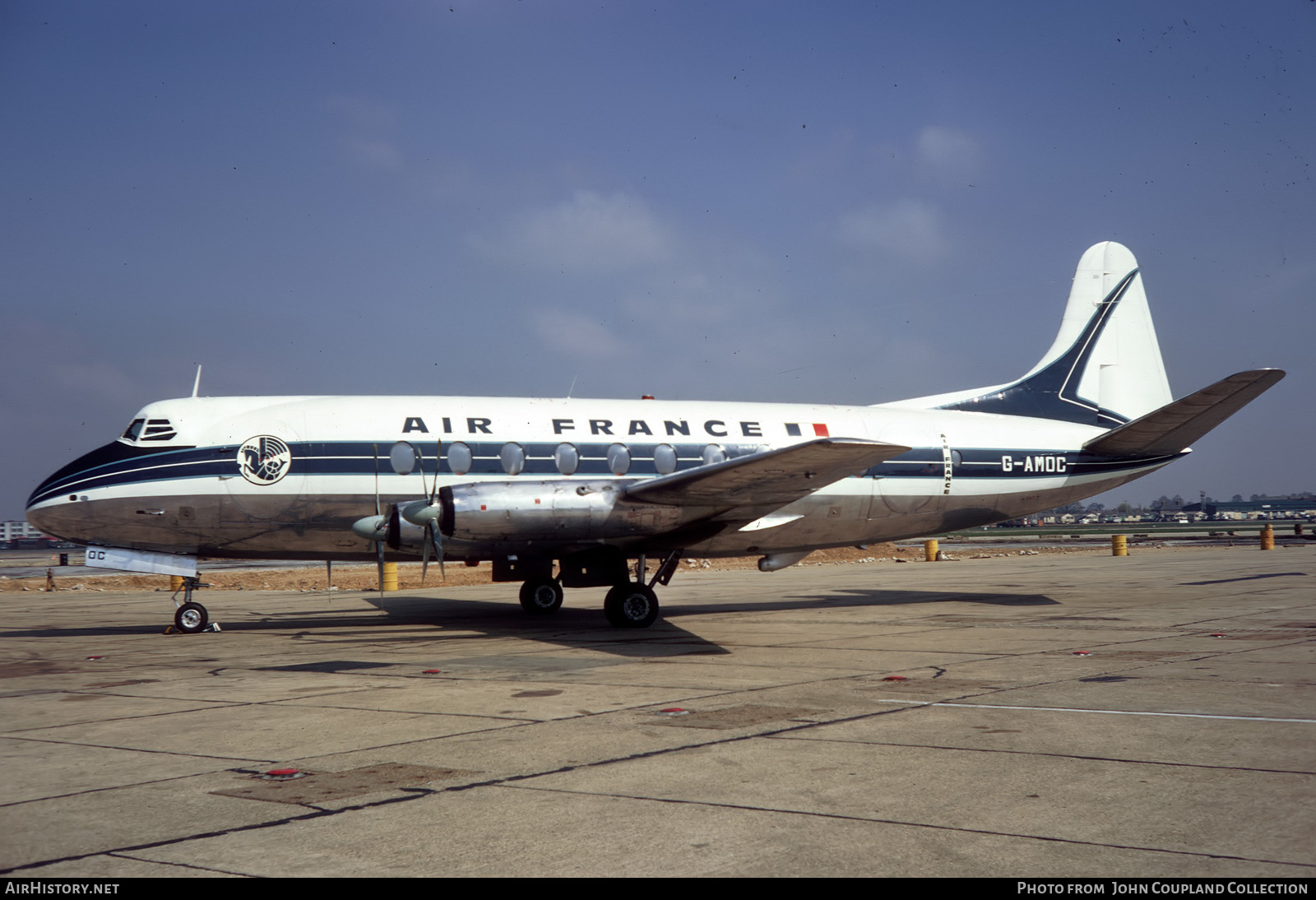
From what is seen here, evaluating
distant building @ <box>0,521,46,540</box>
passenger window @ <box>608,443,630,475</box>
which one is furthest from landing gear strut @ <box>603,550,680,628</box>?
distant building @ <box>0,521,46,540</box>

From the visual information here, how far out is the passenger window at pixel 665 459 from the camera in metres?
19.1

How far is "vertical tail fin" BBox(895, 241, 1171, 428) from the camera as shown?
23578 mm

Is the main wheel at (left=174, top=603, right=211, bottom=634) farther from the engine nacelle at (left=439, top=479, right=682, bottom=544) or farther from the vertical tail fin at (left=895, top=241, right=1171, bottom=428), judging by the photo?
the vertical tail fin at (left=895, top=241, right=1171, bottom=428)

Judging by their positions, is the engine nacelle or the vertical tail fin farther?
the vertical tail fin

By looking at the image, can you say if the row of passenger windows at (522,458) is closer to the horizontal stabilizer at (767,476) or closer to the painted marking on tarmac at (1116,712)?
the horizontal stabilizer at (767,476)

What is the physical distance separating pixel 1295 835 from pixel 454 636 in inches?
538

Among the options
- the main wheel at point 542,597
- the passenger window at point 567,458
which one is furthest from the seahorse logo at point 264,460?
the main wheel at point 542,597

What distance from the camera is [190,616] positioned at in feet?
59.0

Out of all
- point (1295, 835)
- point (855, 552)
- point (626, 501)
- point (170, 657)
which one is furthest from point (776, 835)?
point (855, 552)

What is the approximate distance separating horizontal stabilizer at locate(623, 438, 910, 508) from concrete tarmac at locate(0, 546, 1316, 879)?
234 cm

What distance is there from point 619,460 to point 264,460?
6.47m

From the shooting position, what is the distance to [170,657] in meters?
14.4

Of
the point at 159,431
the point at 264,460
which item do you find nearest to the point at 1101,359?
the point at 264,460

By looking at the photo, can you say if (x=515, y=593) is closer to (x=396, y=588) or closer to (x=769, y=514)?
(x=396, y=588)
